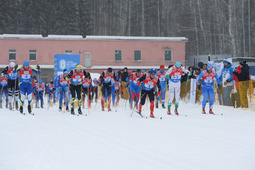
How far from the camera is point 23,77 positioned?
12.8m

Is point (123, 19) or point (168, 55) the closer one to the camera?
point (168, 55)

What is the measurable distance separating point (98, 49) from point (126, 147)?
33176 millimetres

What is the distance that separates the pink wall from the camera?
3850 cm

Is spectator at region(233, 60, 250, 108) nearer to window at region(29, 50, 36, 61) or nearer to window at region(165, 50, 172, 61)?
window at region(165, 50, 172, 61)

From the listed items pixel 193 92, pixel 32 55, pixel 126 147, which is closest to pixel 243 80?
pixel 193 92

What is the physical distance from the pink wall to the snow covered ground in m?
29.7

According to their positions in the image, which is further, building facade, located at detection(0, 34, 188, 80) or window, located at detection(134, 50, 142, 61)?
window, located at detection(134, 50, 142, 61)

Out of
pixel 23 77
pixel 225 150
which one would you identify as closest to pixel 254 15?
pixel 23 77

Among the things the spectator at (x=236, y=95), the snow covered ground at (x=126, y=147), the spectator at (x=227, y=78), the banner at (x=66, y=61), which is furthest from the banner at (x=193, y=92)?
the banner at (x=66, y=61)

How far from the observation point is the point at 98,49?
39.2 metres

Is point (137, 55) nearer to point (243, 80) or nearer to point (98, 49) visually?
point (98, 49)

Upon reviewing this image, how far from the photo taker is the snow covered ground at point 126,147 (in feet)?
17.3

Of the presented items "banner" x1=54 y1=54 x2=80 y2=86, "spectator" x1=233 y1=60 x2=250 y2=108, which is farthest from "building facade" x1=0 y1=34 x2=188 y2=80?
"spectator" x1=233 y1=60 x2=250 y2=108

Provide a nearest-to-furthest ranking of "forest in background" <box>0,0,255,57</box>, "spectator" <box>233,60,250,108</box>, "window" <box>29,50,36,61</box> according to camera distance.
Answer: "spectator" <box>233,60,250,108</box> → "window" <box>29,50,36,61</box> → "forest in background" <box>0,0,255,57</box>
